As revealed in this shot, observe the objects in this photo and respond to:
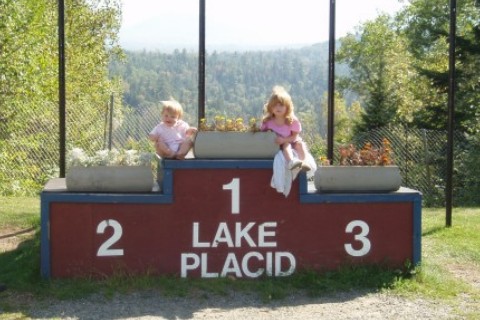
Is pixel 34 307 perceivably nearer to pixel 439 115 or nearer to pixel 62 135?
pixel 62 135

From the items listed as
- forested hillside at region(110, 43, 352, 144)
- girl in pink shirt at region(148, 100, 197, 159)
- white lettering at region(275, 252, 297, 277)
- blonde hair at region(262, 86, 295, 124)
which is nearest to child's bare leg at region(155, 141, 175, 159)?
girl in pink shirt at region(148, 100, 197, 159)

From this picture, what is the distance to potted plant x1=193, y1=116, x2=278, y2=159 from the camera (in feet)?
20.1

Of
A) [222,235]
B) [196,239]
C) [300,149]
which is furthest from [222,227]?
[300,149]

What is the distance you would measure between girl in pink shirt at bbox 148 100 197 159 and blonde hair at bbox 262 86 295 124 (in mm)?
638

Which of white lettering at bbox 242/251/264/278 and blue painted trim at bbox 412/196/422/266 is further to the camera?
blue painted trim at bbox 412/196/422/266

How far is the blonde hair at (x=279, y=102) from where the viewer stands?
6188 millimetres

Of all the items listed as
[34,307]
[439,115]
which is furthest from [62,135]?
[439,115]

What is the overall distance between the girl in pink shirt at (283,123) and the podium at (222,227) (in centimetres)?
23

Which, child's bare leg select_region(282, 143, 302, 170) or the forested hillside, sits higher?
the forested hillside

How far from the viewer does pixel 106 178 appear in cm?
611

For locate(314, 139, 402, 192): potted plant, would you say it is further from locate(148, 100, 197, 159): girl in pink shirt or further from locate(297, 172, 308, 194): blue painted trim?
locate(148, 100, 197, 159): girl in pink shirt

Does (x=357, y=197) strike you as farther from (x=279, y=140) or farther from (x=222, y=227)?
(x=222, y=227)

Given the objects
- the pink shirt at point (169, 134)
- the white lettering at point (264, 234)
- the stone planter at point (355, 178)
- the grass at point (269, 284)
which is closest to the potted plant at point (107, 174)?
the pink shirt at point (169, 134)

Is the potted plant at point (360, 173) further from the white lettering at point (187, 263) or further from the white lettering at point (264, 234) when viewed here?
the white lettering at point (187, 263)
